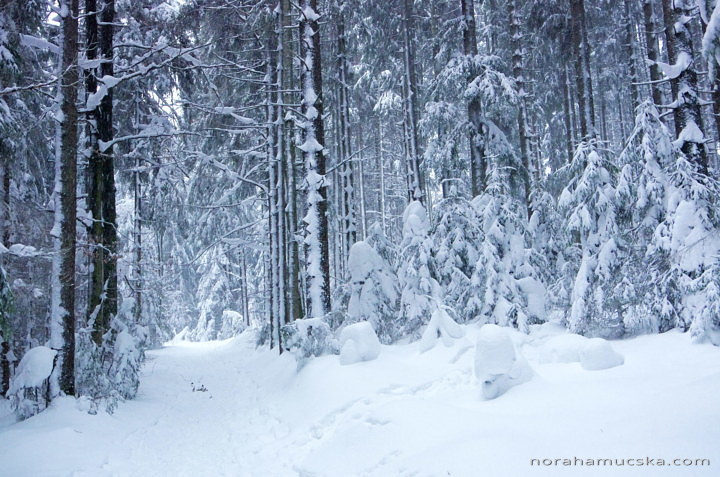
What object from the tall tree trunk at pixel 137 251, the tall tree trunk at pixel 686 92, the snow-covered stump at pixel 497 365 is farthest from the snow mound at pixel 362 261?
the tall tree trunk at pixel 686 92

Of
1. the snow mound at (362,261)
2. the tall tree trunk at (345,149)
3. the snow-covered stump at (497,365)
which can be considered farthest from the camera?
the tall tree trunk at (345,149)

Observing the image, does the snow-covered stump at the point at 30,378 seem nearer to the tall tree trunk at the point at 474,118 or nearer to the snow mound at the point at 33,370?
the snow mound at the point at 33,370

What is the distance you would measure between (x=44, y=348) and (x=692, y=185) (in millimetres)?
10954

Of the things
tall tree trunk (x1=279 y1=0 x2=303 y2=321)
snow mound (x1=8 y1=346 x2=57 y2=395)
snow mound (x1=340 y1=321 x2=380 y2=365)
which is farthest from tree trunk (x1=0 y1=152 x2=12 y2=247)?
snow mound (x1=340 y1=321 x2=380 y2=365)

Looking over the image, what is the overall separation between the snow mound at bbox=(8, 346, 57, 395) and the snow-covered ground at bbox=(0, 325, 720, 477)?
570 mm

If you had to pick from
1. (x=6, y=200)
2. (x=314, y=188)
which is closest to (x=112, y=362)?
(x=6, y=200)

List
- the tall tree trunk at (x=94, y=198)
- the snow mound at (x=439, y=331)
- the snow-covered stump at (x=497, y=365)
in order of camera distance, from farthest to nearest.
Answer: the tall tree trunk at (x=94, y=198), the snow mound at (x=439, y=331), the snow-covered stump at (x=497, y=365)

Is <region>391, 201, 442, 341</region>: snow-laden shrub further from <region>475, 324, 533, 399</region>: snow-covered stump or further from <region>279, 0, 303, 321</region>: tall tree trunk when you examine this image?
<region>475, 324, 533, 399</region>: snow-covered stump

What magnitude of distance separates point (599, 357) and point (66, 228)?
847 cm

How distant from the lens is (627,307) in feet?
27.9

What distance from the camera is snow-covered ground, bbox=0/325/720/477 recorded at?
392cm

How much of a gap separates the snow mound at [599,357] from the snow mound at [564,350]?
33cm

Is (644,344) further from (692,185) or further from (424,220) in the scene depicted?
(424,220)

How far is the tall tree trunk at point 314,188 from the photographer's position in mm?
10070
